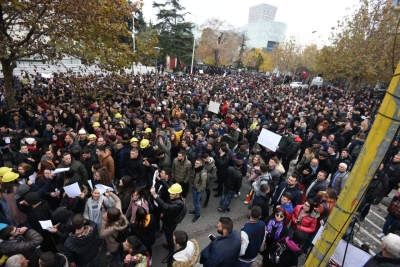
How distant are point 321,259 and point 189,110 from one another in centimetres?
1002

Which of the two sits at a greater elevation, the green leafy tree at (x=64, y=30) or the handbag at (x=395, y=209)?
the green leafy tree at (x=64, y=30)

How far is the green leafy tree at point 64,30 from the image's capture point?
7035mm

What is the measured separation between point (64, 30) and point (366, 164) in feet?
30.2

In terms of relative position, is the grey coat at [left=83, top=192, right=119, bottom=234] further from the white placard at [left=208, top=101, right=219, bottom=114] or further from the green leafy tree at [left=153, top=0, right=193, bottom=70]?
the green leafy tree at [left=153, top=0, right=193, bottom=70]

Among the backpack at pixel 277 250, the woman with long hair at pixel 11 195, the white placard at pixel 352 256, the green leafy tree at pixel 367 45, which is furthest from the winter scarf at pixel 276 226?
the green leafy tree at pixel 367 45

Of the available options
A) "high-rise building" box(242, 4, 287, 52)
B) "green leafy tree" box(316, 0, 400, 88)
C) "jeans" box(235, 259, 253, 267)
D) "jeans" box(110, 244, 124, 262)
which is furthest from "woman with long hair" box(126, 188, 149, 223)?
"high-rise building" box(242, 4, 287, 52)

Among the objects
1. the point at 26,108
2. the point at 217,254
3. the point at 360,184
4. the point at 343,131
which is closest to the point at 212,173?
the point at 217,254

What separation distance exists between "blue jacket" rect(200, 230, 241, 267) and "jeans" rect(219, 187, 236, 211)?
2.77 metres

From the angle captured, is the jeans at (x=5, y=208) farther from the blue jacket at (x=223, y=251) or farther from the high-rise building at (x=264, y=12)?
the high-rise building at (x=264, y=12)

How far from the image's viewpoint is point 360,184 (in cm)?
194

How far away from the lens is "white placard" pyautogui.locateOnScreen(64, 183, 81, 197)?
3.98 meters

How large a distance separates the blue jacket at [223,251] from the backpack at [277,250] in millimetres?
762

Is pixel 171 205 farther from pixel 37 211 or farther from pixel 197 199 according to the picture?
pixel 37 211

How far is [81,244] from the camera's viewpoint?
10.4ft
